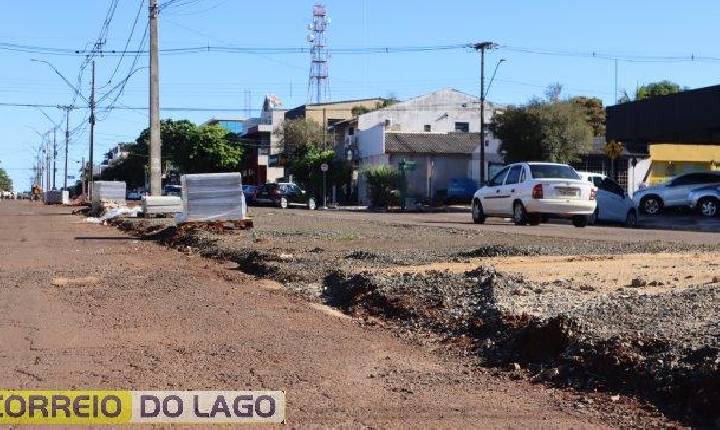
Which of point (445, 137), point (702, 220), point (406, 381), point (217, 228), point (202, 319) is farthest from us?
point (445, 137)

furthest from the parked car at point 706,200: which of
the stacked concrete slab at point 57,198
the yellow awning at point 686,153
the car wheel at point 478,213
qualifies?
the stacked concrete slab at point 57,198

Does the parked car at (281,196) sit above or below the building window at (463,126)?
below

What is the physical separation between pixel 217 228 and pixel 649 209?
19205 millimetres

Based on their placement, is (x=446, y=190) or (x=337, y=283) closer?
(x=337, y=283)

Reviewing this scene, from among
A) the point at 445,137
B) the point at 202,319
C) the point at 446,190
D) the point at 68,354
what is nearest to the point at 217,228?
the point at 202,319

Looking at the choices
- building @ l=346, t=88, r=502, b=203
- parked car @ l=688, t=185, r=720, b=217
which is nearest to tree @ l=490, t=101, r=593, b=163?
building @ l=346, t=88, r=502, b=203

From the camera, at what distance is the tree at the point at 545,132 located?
49.7 m

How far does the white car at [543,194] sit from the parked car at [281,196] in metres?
30.8

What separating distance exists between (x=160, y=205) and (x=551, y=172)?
15308 millimetres

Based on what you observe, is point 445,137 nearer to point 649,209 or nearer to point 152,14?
point 649,209

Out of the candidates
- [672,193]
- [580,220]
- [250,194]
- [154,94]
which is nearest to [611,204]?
[580,220]

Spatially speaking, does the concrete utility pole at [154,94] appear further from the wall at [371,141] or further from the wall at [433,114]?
the wall at [433,114]

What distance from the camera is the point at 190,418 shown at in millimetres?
5652

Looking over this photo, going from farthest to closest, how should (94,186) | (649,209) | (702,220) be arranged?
(94,186) → (649,209) → (702,220)
